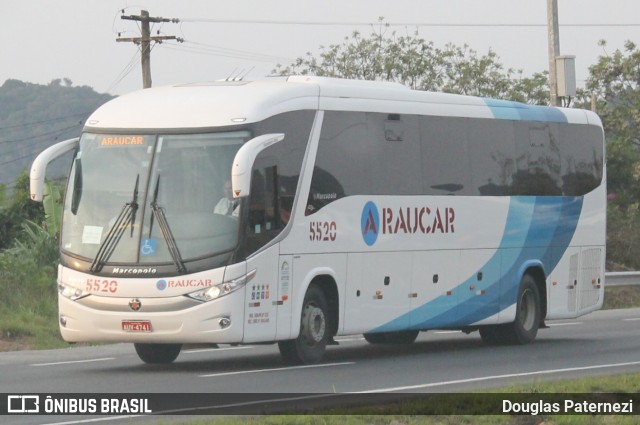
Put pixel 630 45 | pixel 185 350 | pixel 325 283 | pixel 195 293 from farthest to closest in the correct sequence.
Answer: pixel 630 45, pixel 185 350, pixel 325 283, pixel 195 293

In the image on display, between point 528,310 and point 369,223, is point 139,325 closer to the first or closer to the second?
point 369,223

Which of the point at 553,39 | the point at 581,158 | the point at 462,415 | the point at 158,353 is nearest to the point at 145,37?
the point at 553,39

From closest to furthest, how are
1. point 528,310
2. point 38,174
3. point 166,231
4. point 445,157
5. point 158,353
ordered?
point 166,231 → point 38,174 → point 158,353 → point 445,157 → point 528,310

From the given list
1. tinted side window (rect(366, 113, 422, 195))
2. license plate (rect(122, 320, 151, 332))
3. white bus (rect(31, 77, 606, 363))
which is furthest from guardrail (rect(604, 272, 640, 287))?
license plate (rect(122, 320, 151, 332))

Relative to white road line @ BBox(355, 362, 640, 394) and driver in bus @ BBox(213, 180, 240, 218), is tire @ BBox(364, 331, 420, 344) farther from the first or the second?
driver in bus @ BBox(213, 180, 240, 218)

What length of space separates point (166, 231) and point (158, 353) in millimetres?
2259

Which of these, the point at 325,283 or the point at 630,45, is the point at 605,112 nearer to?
the point at 630,45

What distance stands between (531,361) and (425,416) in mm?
6795

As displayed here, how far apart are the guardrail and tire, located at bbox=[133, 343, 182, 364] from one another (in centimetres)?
1662

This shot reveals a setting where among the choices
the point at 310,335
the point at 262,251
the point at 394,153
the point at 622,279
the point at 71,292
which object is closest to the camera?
the point at 262,251

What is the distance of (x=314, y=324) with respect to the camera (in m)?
17.6

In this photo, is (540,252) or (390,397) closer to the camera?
(390,397)

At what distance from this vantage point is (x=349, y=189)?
1836cm

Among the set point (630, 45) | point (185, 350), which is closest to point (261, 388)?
point (185, 350)
